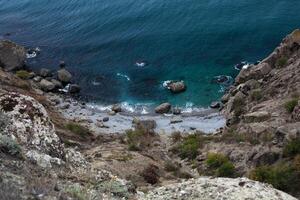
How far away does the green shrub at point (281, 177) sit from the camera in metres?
31.3

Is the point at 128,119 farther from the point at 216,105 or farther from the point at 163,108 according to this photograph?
the point at 216,105

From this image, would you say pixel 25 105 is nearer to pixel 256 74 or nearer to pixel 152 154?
pixel 152 154

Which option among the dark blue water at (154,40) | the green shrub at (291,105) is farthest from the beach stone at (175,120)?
the green shrub at (291,105)

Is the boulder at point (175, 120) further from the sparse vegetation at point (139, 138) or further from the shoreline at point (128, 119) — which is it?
the sparse vegetation at point (139, 138)

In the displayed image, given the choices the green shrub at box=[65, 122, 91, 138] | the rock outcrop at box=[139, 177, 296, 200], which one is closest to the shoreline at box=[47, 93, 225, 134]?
the green shrub at box=[65, 122, 91, 138]

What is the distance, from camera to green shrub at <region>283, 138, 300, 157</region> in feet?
117

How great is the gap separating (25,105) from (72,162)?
6.38 meters

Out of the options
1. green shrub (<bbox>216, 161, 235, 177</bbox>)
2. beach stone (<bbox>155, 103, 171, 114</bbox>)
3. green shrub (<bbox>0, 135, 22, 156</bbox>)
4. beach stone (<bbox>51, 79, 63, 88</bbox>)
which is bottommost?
beach stone (<bbox>155, 103, 171, 114</bbox>)

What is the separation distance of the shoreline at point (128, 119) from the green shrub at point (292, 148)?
20.2m

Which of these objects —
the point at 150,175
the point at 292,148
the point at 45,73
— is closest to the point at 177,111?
the point at 45,73

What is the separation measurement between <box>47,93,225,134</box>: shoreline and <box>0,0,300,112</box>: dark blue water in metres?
3.35

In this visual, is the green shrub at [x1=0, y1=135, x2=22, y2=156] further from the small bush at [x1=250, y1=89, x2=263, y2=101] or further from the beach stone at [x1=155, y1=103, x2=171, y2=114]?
the beach stone at [x1=155, y1=103, x2=171, y2=114]

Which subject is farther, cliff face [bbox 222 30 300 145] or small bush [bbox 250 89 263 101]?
small bush [bbox 250 89 263 101]

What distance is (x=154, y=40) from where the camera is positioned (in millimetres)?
82875
